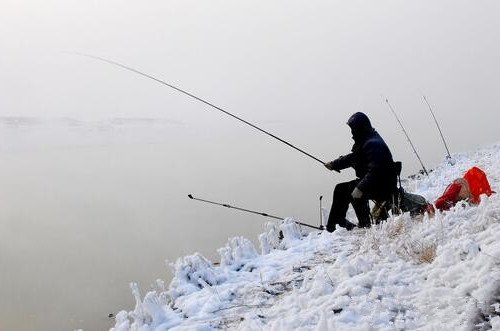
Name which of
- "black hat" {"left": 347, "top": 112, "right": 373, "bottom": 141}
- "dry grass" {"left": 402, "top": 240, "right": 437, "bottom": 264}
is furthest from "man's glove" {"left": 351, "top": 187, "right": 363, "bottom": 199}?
"dry grass" {"left": 402, "top": 240, "right": 437, "bottom": 264}

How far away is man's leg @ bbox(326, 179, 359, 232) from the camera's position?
26.3 ft

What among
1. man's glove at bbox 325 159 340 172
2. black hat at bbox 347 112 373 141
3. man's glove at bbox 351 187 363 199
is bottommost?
man's glove at bbox 351 187 363 199

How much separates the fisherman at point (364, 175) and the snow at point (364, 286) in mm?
606

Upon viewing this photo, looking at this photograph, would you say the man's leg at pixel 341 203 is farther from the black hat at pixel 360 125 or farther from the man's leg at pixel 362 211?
the black hat at pixel 360 125

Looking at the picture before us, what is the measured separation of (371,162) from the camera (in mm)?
7422

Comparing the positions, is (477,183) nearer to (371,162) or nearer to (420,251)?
(371,162)

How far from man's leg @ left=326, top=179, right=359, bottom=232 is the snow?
73cm

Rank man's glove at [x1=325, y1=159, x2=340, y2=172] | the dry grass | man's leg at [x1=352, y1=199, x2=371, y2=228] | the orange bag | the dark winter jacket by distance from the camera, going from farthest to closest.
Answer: man's glove at [x1=325, y1=159, x2=340, y2=172] → man's leg at [x1=352, y1=199, x2=371, y2=228] → the dark winter jacket → the orange bag → the dry grass

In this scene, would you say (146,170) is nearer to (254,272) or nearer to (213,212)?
(213,212)

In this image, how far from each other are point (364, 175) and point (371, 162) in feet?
1.57

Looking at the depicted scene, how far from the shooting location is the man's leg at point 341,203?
803 centimetres

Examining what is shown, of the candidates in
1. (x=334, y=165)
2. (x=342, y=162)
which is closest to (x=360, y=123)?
(x=342, y=162)

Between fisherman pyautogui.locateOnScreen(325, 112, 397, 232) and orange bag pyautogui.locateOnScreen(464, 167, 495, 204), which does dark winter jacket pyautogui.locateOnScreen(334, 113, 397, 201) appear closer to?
fisherman pyautogui.locateOnScreen(325, 112, 397, 232)

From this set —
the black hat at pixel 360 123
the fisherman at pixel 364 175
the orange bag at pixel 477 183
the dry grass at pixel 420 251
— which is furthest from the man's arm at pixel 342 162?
the dry grass at pixel 420 251
